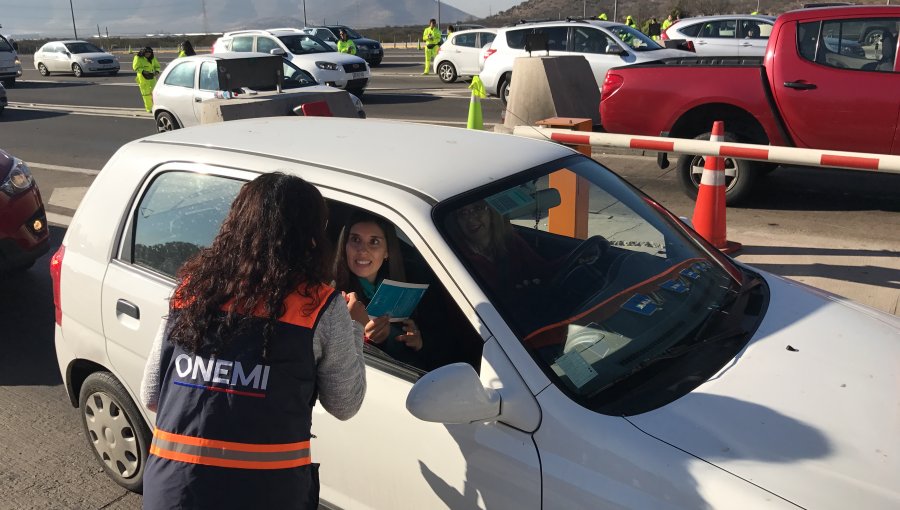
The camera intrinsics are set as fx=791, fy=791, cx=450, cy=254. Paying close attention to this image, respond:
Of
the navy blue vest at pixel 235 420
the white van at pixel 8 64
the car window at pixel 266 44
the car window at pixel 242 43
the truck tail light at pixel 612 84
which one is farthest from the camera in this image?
the white van at pixel 8 64

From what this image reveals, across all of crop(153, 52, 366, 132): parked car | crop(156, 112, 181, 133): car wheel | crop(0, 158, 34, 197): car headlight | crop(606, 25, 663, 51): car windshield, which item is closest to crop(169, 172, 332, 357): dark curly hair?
crop(0, 158, 34, 197): car headlight

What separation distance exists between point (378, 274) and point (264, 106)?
4.90 meters

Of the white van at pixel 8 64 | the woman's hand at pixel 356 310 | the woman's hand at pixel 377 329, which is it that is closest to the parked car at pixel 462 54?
the white van at pixel 8 64

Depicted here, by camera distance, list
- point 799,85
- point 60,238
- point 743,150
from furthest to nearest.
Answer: point 60,238 < point 799,85 < point 743,150

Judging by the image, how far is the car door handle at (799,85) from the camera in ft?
23.9

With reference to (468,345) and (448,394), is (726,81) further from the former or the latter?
(448,394)

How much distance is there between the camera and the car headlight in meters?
5.99

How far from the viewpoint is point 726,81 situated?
763 cm

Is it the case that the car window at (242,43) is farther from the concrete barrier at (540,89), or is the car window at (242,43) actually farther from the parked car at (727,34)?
the concrete barrier at (540,89)

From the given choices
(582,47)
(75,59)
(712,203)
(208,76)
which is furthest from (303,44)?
(75,59)

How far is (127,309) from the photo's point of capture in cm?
306

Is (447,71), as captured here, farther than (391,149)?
Yes

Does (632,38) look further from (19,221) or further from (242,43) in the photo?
(19,221)

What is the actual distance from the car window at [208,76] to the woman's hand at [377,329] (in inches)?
443
